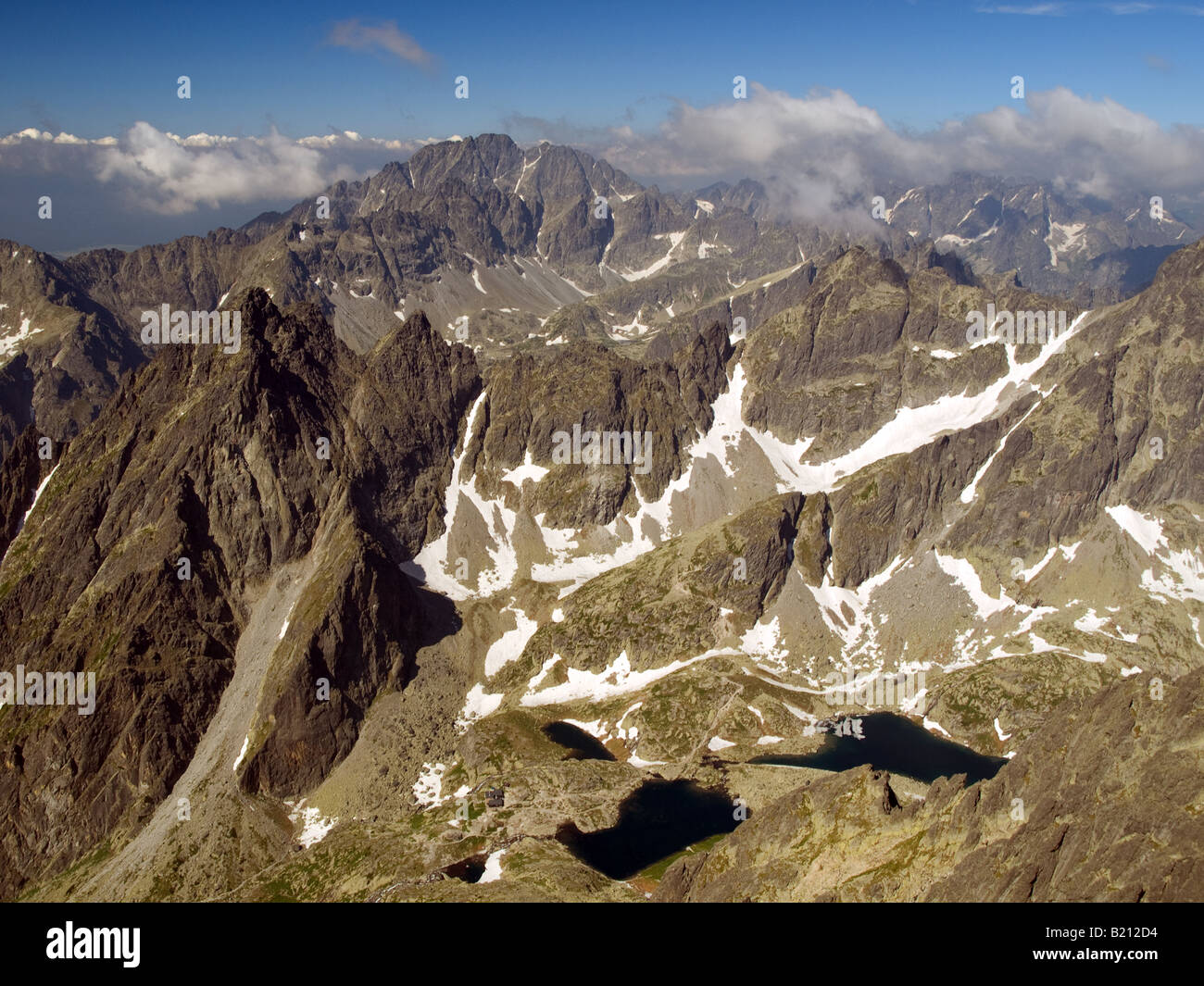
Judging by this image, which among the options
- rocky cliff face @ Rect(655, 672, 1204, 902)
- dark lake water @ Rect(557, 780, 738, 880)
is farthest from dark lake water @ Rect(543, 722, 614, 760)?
rocky cliff face @ Rect(655, 672, 1204, 902)

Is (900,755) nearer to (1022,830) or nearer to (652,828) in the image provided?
(652,828)

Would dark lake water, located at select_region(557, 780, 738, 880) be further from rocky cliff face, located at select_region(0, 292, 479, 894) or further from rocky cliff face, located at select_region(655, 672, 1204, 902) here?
rocky cliff face, located at select_region(0, 292, 479, 894)

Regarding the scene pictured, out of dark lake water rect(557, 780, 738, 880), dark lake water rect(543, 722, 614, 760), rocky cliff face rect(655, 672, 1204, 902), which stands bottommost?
dark lake water rect(557, 780, 738, 880)

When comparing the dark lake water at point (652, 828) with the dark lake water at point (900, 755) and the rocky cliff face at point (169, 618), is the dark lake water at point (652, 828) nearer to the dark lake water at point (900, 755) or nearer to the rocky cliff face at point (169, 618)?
the dark lake water at point (900, 755)

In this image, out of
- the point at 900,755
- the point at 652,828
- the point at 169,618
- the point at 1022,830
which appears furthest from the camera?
the point at 900,755

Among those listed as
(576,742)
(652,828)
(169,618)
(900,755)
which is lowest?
(652,828)

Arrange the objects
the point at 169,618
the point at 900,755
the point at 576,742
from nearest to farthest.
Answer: the point at 169,618 → the point at 900,755 → the point at 576,742

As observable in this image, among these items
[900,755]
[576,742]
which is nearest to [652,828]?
[576,742]
